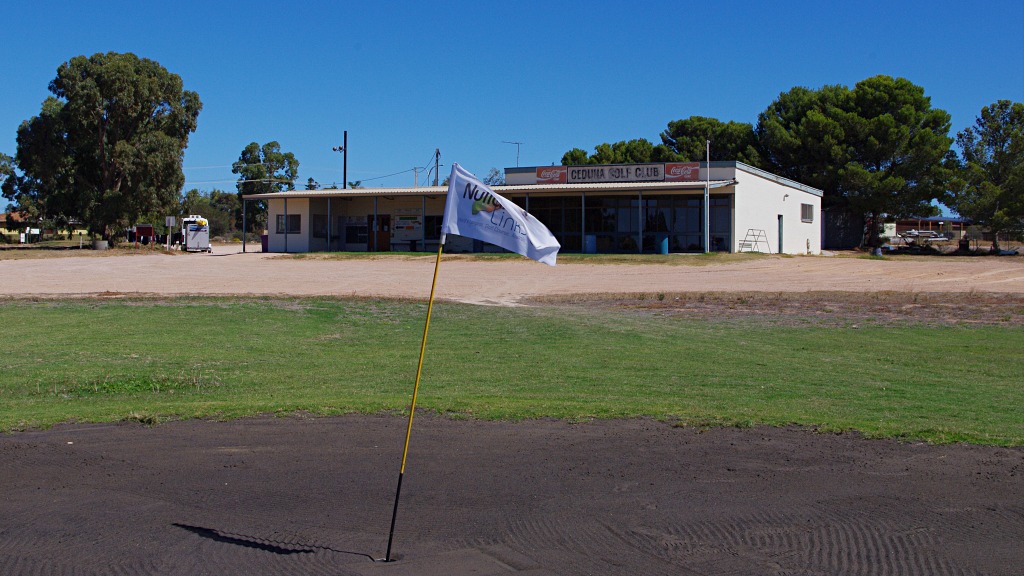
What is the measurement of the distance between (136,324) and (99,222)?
4568cm

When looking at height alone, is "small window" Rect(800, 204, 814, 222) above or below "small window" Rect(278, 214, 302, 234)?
above

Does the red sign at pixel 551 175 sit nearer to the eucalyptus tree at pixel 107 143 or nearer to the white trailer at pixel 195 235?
the white trailer at pixel 195 235

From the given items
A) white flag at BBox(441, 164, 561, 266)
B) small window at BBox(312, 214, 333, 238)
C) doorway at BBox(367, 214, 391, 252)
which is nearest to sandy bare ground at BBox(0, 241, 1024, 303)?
doorway at BBox(367, 214, 391, 252)

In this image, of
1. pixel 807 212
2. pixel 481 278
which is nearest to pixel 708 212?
pixel 807 212

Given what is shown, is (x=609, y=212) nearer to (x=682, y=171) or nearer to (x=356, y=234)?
(x=682, y=171)

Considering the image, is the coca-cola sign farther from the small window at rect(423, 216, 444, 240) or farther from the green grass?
the green grass

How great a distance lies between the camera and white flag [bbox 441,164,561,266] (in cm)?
600

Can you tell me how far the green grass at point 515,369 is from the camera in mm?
9766

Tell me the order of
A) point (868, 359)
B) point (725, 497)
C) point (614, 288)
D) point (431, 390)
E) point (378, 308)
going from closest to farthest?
point (725, 497) < point (431, 390) < point (868, 359) < point (378, 308) < point (614, 288)

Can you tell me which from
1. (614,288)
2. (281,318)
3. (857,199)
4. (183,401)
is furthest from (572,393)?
(857,199)

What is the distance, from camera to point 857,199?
6119cm

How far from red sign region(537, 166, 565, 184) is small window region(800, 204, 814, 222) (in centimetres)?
1518

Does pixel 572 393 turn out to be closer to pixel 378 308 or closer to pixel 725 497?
pixel 725 497

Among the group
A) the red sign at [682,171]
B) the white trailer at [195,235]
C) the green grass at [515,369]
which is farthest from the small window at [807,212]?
the white trailer at [195,235]
